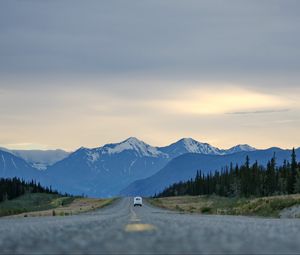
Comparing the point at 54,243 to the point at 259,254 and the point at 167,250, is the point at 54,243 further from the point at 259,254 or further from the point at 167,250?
the point at 259,254

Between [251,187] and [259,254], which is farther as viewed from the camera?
[251,187]

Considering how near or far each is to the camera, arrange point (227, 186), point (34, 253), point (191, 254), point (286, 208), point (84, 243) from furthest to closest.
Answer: point (227, 186), point (286, 208), point (84, 243), point (34, 253), point (191, 254)

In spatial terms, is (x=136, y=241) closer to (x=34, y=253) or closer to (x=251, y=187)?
(x=34, y=253)

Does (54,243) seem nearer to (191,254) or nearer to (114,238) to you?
(114,238)

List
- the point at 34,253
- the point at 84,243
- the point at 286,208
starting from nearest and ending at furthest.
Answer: the point at 34,253 → the point at 84,243 → the point at 286,208

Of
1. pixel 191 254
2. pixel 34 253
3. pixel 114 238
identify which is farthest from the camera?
pixel 114 238

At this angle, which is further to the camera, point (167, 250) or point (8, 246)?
point (8, 246)

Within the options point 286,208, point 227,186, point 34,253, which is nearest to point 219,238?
point 34,253

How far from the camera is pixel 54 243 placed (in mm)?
8320

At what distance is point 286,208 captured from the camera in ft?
155

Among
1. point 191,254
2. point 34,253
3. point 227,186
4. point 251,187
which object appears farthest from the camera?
point 227,186

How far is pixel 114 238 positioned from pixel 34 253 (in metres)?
1.76

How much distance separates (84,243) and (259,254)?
262 cm

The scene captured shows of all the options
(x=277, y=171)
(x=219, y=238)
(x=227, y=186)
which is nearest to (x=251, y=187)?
(x=277, y=171)
